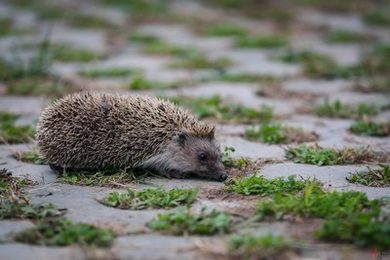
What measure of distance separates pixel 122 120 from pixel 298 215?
7.04 feet

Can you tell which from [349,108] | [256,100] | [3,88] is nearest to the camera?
[349,108]

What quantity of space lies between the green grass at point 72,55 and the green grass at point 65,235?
7.70 metres

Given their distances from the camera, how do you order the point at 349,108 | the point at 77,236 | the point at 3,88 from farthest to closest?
the point at 3,88
the point at 349,108
the point at 77,236

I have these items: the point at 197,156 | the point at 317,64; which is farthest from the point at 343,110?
the point at 197,156

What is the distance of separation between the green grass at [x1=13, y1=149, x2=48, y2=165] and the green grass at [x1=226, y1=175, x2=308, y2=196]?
2025mm

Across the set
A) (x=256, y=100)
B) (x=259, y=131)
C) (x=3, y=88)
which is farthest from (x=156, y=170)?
(x=3, y=88)

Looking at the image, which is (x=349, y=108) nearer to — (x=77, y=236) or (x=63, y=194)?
(x=63, y=194)

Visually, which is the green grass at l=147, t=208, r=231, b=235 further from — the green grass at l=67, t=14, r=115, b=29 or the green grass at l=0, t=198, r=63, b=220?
the green grass at l=67, t=14, r=115, b=29

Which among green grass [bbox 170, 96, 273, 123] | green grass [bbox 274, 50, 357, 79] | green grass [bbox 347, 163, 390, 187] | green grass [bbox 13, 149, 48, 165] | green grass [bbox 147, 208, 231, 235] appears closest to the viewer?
green grass [bbox 147, 208, 231, 235]

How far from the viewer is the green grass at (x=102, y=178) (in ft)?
18.0

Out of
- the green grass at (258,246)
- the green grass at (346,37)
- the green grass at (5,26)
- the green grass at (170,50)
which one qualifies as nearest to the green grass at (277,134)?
the green grass at (258,246)

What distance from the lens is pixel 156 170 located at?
19.7 feet

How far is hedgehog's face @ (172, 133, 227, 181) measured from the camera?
5.86 metres

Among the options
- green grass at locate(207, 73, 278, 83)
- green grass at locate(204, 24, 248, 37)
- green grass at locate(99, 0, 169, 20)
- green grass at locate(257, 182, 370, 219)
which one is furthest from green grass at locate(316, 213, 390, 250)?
green grass at locate(99, 0, 169, 20)
